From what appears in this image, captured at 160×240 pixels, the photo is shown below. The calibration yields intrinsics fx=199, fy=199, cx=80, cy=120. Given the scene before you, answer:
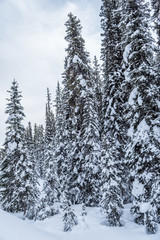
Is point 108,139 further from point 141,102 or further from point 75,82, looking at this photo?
point 75,82

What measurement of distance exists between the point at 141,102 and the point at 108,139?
12.0 ft

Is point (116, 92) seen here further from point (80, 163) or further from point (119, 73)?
point (80, 163)

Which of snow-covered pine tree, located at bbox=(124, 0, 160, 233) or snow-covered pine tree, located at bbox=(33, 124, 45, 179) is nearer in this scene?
snow-covered pine tree, located at bbox=(124, 0, 160, 233)

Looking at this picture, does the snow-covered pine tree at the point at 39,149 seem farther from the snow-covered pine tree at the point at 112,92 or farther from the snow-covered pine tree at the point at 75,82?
the snow-covered pine tree at the point at 112,92

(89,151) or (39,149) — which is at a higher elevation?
(39,149)

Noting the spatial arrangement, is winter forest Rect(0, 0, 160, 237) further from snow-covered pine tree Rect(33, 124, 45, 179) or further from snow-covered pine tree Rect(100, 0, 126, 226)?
snow-covered pine tree Rect(33, 124, 45, 179)

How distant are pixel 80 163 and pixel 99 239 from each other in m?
9.22

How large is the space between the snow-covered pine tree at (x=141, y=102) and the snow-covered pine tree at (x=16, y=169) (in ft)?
38.7

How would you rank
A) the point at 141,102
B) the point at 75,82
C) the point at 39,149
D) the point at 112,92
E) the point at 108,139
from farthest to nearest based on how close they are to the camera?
the point at 39,149
the point at 75,82
the point at 112,92
the point at 108,139
the point at 141,102

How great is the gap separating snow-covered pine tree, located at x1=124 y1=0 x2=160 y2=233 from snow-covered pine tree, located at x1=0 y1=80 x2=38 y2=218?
11788 millimetres

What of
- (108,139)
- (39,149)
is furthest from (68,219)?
(39,149)

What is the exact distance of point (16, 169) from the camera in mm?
20328

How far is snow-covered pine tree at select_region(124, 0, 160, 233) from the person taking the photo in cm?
1116

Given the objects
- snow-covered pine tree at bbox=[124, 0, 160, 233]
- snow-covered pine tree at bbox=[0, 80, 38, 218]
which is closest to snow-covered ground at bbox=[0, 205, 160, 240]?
snow-covered pine tree at bbox=[124, 0, 160, 233]
